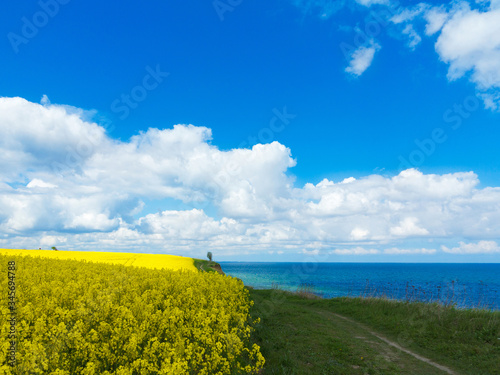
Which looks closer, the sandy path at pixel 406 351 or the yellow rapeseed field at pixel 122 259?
the sandy path at pixel 406 351

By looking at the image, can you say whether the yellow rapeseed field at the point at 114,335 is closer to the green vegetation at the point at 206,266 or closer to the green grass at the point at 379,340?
the green grass at the point at 379,340

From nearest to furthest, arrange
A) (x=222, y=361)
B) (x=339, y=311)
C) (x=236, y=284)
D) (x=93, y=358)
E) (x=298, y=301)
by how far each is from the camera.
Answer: (x=93, y=358) < (x=222, y=361) < (x=236, y=284) < (x=339, y=311) < (x=298, y=301)

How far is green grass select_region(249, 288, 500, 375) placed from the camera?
39.9 feet

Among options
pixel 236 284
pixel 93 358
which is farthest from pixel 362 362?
pixel 93 358

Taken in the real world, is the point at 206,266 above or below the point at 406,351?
above

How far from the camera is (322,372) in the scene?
11.2m

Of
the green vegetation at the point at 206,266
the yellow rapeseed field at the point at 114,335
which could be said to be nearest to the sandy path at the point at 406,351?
the yellow rapeseed field at the point at 114,335

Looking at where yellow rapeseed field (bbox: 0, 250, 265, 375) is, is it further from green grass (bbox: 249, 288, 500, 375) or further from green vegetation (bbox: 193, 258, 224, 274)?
green vegetation (bbox: 193, 258, 224, 274)

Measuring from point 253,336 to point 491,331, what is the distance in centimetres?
1290

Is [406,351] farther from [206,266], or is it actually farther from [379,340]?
[206,266]

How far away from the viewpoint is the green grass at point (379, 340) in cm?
1217

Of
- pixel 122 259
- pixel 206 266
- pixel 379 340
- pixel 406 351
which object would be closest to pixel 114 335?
pixel 406 351

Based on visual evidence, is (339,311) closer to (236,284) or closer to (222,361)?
(236,284)

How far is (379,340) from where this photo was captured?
54.5 ft
